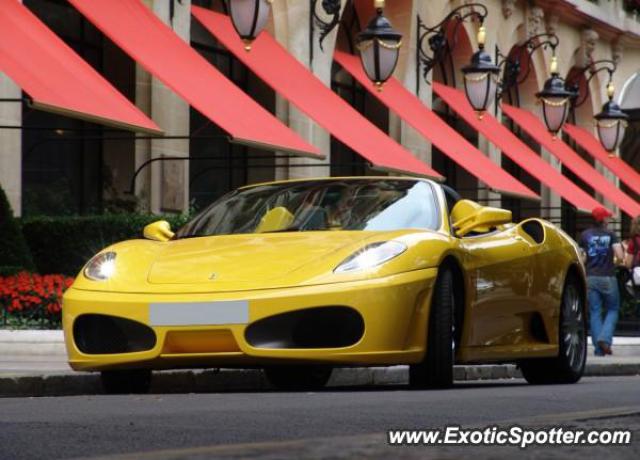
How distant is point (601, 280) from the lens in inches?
735

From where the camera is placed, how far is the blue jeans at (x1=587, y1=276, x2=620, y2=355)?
18.4m

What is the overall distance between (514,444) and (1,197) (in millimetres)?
11394

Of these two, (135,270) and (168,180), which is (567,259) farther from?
(168,180)

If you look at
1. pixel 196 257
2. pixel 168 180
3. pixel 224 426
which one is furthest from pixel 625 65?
pixel 224 426

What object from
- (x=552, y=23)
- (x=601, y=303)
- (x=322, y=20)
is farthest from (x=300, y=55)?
(x=552, y=23)

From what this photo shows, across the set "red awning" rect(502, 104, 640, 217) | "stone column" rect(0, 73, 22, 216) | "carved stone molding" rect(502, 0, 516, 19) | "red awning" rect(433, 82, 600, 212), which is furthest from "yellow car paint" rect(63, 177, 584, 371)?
"carved stone molding" rect(502, 0, 516, 19)

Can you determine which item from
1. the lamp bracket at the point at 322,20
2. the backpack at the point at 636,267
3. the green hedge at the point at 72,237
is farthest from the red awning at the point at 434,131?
the green hedge at the point at 72,237

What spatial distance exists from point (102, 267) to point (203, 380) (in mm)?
1685

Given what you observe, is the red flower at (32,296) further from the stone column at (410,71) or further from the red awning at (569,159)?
the red awning at (569,159)

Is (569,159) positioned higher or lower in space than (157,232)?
lower

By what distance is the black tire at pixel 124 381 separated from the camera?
378 inches

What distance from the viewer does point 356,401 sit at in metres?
8.09

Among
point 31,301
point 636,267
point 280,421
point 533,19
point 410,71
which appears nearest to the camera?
point 280,421

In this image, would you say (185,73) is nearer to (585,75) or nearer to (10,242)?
(10,242)
